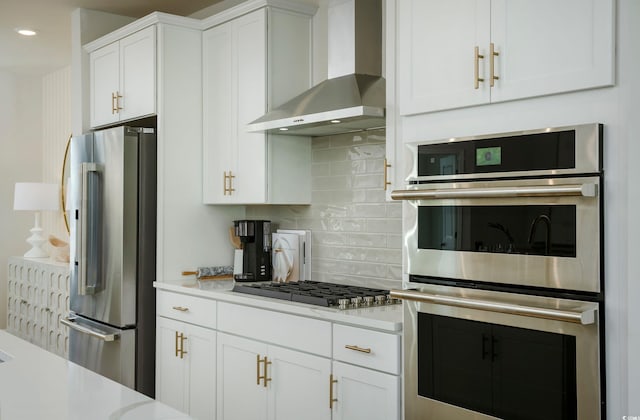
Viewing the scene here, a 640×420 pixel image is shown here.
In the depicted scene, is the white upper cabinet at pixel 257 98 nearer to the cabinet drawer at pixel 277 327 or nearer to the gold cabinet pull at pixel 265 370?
the cabinet drawer at pixel 277 327

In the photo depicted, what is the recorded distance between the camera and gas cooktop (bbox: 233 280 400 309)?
298cm

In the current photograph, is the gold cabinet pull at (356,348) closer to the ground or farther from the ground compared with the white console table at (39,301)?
farther from the ground

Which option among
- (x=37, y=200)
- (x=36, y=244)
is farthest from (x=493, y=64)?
(x=36, y=244)

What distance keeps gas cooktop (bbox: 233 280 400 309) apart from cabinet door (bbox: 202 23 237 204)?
0.78 metres

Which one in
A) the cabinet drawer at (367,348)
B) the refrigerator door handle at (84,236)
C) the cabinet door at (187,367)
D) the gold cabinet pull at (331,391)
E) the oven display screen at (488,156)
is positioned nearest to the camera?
the oven display screen at (488,156)

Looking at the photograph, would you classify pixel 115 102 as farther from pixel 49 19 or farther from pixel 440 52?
pixel 440 52

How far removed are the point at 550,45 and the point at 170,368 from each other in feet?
9.29

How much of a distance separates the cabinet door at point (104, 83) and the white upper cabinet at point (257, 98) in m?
0.79

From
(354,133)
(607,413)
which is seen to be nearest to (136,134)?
(354,133)

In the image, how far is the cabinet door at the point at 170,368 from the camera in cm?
384

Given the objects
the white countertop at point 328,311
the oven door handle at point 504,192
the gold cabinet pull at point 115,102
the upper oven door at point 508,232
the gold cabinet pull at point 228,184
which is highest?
the gold cabinet pull at point 115,102

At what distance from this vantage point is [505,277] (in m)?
2.19

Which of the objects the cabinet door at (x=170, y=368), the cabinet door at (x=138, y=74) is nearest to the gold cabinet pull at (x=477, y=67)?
the cabinet door at (x=170, y=368)

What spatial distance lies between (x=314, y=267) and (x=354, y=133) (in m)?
0.84
